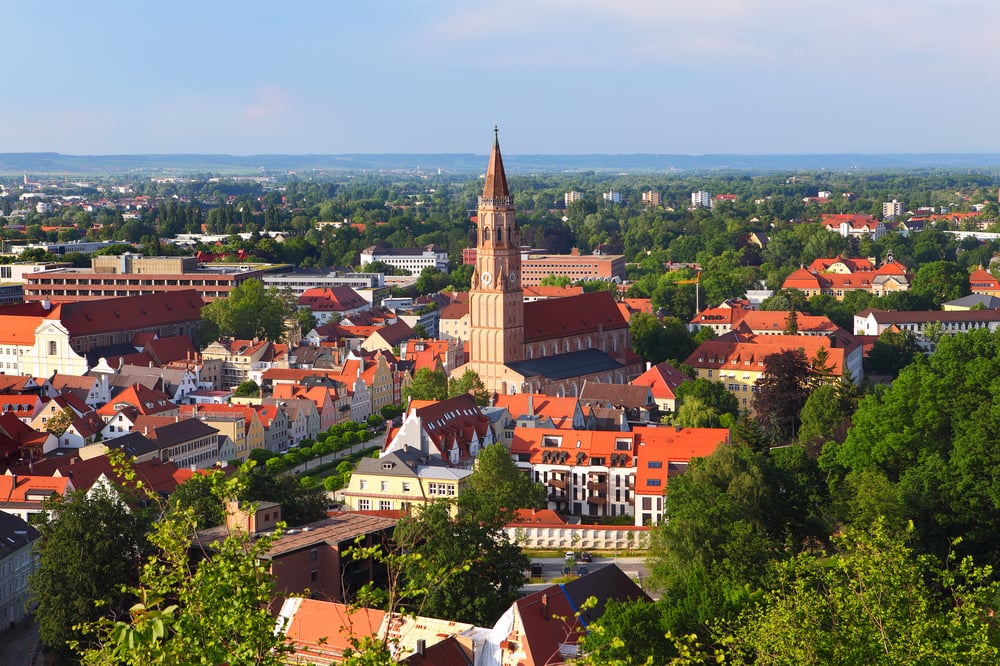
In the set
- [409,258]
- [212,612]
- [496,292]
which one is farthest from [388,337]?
[212,612]

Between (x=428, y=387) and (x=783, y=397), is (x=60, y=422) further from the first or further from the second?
(x=783, y=397)

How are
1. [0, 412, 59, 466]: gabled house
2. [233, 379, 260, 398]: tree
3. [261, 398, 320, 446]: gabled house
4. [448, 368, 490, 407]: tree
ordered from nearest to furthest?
[0, 412, 59, 466]: gabled house < [261, 398, 320, 446]: gabled house < [448, 368, 490, 407]: tree < [233, 379, 260, 398]: tree

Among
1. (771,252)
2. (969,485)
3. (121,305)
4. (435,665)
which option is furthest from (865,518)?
(771,252)

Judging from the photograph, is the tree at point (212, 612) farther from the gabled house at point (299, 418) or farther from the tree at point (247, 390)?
the tree at point (247, 390)

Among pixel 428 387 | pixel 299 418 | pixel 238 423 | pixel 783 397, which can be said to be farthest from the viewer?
pixel 428 387

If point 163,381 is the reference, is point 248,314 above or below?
above

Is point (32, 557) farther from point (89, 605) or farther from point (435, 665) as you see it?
point (435, 665)

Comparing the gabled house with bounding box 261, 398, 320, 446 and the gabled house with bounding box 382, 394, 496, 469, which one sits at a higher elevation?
the gabled house with bounding box 382, 394, 496, 469

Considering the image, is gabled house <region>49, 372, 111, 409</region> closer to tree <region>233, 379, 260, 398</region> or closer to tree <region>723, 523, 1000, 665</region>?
tree <region>233, 379, 260, 398</region>

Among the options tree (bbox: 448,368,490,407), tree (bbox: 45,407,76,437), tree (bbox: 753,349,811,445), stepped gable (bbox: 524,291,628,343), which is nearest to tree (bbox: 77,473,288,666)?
tree (bbox: 45,407,76,437)
